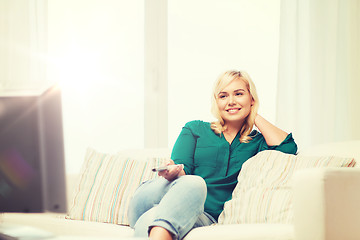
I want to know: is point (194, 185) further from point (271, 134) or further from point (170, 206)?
point (271, 134)

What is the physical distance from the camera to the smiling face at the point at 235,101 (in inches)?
83.3

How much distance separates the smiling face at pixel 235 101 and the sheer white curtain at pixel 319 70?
3.77ft

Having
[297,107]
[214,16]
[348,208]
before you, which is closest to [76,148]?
[214,16]

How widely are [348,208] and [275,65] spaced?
2.13 meters

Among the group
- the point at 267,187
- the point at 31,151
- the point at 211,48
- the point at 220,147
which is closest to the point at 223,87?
the point at 220,147

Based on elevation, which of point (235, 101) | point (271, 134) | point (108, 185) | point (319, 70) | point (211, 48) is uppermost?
point (211, 48)

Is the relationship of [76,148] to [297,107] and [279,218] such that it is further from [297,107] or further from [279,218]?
[279,218]

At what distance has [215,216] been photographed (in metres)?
1.87

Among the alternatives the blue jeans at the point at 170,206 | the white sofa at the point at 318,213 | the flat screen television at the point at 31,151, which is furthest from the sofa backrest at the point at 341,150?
the flat screen television at the point at 31,151

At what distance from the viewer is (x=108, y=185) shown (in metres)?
2.15

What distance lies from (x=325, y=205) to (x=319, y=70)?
7.08ft

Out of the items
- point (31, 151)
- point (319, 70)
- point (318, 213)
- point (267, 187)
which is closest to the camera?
point (31, 151)

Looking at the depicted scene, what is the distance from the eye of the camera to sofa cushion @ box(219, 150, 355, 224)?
170 cm

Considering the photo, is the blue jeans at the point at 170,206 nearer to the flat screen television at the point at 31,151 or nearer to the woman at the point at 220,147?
the woman at the point at 220,147
